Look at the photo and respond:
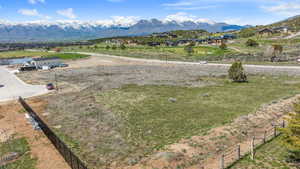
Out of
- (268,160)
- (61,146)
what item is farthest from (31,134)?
(268,160)

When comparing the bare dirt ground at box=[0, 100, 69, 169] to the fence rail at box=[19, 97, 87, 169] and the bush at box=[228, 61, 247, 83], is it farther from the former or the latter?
the bush at box=[228, 61, 247, 83]

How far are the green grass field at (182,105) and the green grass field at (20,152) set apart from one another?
823 centimetres

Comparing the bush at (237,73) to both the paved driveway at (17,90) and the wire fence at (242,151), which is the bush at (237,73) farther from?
the paved driveway at (17,90)

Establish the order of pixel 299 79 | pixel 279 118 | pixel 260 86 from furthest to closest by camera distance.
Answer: pixel 299 79 < pixel 260 86 < pixel 279 118

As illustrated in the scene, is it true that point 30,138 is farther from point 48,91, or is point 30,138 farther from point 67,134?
point 48,91

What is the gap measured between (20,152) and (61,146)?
133 inches

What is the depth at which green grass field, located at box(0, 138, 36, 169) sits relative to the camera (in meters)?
16.8

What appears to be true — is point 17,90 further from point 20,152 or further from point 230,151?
point 230,151

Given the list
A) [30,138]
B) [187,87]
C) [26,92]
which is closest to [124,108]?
[30,138]

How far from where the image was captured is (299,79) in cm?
4584

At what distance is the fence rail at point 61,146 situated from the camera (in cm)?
1603

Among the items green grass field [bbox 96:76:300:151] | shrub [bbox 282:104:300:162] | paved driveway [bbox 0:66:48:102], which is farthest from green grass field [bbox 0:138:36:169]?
paved driveway [bbox 0:66:48:102]

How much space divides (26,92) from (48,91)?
425cm

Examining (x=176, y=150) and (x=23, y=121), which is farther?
(x=23, y=121)
